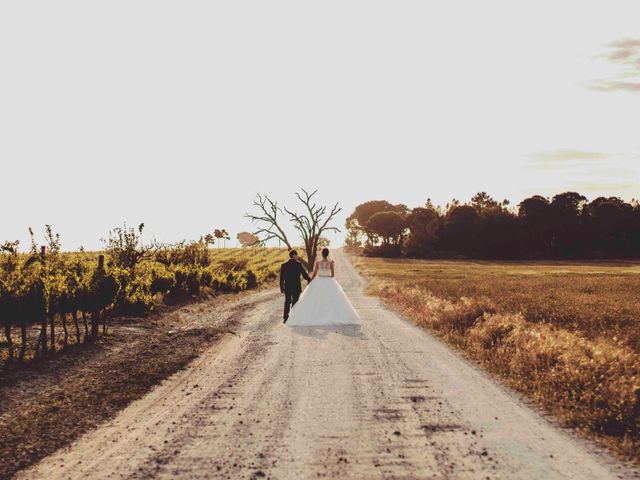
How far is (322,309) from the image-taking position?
54.9 feet

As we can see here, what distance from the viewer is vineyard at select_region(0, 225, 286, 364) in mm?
11789

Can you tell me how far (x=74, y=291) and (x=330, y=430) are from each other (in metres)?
9.67

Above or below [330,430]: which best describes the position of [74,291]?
above

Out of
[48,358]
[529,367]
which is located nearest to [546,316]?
[529,367]

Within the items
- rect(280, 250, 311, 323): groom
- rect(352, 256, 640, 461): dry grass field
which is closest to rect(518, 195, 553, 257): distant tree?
rect(352, 256, 640, 461): dry grass field

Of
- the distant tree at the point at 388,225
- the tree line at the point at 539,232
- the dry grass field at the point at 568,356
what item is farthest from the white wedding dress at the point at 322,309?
the distant tree at the point at 388,225

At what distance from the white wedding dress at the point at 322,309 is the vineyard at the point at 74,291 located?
5.48 m

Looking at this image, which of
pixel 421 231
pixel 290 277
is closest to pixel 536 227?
pixel 421 231

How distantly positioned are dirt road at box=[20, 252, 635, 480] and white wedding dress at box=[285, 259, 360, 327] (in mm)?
5290

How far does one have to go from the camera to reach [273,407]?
25.6ft

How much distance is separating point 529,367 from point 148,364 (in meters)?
7.85

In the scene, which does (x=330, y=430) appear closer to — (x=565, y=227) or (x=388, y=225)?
(x=565, y=227)

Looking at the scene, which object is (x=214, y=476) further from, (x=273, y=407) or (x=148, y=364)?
(x=148, y=364)

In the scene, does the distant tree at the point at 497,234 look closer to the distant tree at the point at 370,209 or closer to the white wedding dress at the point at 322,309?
the distant tree at the point at 370,209
